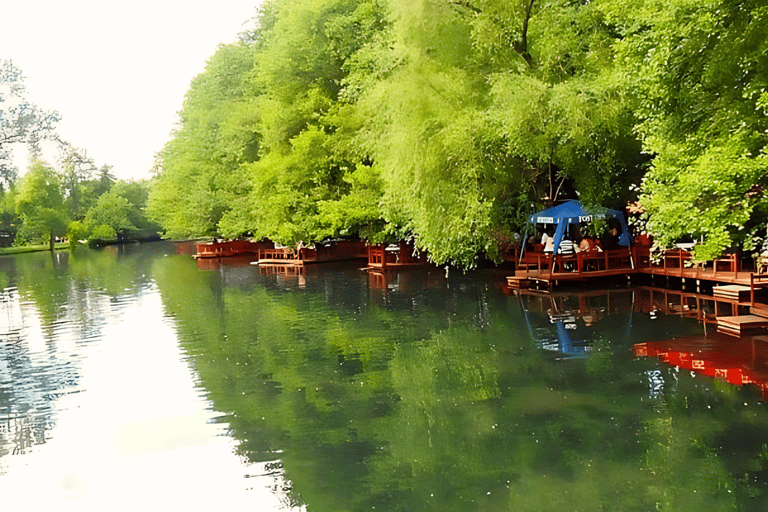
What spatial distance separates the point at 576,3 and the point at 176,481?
70.2ft

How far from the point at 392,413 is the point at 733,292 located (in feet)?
41.0

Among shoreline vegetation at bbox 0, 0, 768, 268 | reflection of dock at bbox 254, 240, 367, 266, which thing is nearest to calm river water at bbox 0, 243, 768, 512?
shoreline vegetation at bbox 0, 0, 768, 268

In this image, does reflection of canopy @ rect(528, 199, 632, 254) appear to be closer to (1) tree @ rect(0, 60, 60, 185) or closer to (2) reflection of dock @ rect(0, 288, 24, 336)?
(2) reflection of dock @ rect(0, 288, 24, 336)

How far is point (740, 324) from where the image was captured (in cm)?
1532

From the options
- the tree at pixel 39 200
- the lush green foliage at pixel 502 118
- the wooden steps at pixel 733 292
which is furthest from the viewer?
the tree at pixel 39 200

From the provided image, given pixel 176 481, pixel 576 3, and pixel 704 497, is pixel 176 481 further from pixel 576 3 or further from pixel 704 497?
pixel 576 3

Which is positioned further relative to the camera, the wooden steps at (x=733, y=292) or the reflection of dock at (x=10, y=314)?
the reflection of dock at (x=10, y=314)

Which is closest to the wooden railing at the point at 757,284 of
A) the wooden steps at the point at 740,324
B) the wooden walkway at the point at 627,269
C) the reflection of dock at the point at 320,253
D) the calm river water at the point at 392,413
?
the wooden steps at the point at 740,324

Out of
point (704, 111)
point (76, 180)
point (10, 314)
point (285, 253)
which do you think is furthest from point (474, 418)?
point (76, 180)

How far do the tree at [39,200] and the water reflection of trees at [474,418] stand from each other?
3047 inches

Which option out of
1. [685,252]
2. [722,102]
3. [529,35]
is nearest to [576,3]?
[529,35]

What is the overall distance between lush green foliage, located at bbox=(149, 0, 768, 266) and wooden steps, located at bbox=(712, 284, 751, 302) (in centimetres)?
172

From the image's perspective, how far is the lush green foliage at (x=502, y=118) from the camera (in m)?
14.8

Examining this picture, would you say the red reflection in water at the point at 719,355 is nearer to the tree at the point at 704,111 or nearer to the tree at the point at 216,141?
the tree at the point at 704,111
